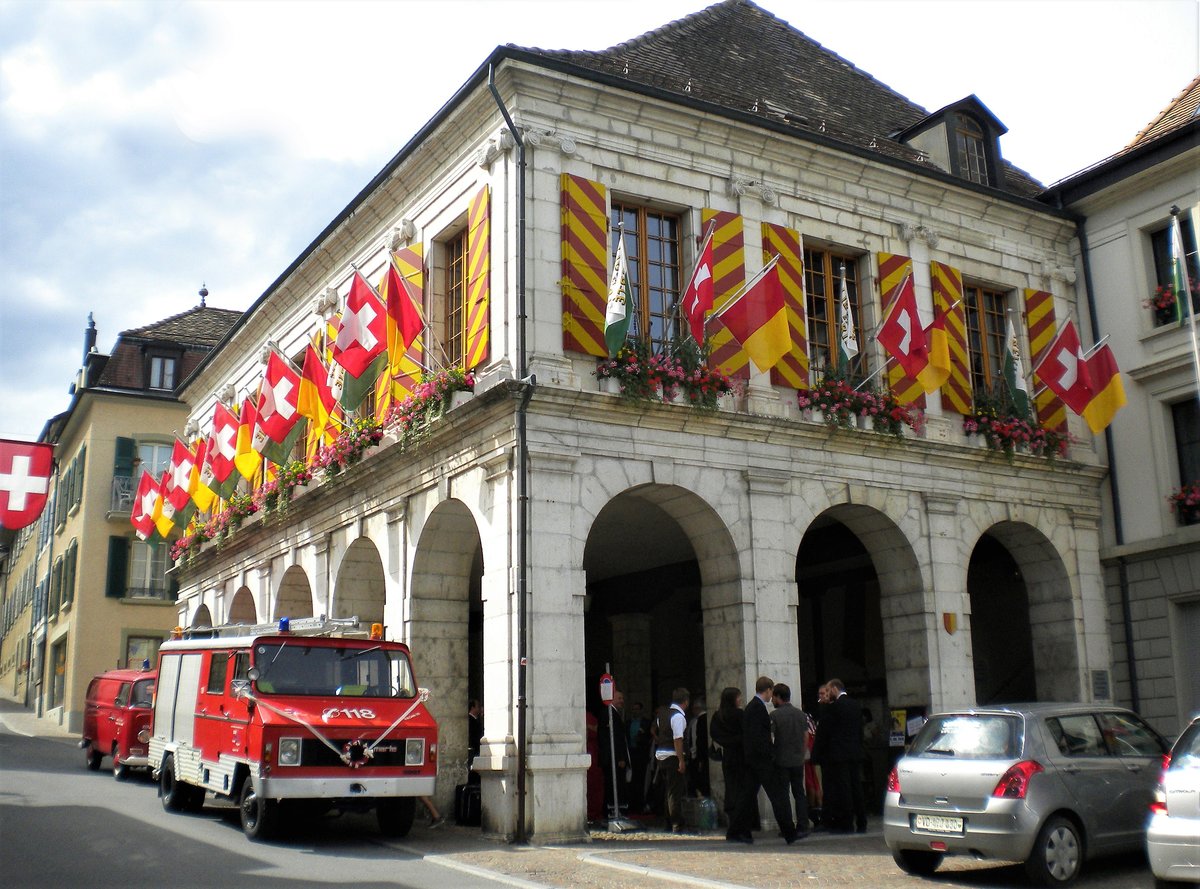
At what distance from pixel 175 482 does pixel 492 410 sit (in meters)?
12.1

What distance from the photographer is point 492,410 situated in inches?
571

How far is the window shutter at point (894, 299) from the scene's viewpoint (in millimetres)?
17234

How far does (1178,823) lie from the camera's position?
848 cm

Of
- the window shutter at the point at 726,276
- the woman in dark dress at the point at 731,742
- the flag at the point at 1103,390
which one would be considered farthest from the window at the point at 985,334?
the woman in dark dress at the point at 731,742

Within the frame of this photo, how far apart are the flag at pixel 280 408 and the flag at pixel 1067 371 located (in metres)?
11.0

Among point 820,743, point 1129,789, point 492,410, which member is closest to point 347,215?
point 492,410

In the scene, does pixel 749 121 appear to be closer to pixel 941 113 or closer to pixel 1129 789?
pixel 941 113

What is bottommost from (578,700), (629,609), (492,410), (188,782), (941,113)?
(188,782)

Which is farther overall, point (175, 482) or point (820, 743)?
point (175, 482)

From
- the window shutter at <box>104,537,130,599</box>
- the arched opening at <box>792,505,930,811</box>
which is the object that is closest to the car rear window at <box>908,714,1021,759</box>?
the arched opening at <box>792,505,930,811</box>

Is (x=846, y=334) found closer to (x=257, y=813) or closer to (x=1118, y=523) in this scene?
(x=1118, y=523)

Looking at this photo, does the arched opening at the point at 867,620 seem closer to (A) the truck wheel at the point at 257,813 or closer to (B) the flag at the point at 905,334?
(B) the flag at the point at 905,334

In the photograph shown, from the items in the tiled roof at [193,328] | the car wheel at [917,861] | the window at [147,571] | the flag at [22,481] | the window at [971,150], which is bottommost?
the car wheel at [917,861]

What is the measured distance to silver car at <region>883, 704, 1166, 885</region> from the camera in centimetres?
964
